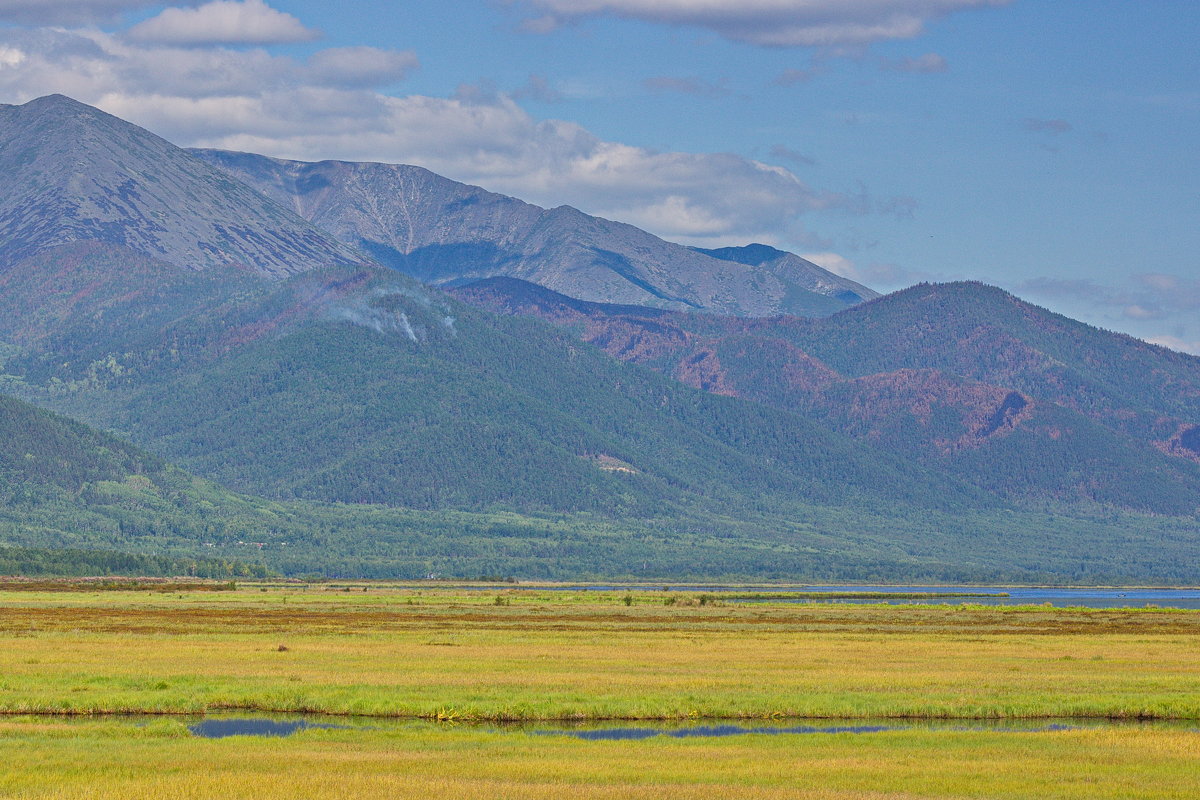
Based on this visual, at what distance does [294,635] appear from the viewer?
104 meters

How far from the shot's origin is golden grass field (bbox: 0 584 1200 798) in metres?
50.6

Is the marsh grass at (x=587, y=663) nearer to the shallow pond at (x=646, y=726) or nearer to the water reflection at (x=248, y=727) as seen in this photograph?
the shallow pond at (x=646, y=726)

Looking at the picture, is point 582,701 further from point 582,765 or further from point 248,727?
point 582,765

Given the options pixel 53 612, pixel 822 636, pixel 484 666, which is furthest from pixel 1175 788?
pixel 53 612

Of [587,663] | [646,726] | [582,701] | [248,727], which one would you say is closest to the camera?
[248,727]

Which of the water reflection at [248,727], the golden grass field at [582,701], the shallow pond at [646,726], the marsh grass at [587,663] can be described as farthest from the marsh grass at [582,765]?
the marsh grass at [587,663]

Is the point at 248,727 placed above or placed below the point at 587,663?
below

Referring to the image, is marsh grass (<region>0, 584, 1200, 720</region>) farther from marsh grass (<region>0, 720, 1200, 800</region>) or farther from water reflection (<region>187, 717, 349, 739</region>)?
marsh grass (<region>0, 720, 1200, 800</region>)

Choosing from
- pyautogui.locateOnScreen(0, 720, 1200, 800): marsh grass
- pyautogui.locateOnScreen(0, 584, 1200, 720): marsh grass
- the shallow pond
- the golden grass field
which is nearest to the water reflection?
the shallow pond

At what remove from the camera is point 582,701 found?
67312 millimetres

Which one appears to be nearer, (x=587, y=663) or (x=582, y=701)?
(x=582, y=701)

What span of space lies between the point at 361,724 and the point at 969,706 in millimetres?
23358

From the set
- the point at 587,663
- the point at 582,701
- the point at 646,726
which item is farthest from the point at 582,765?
the point at 587,663

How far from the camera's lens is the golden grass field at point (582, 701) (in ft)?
166
